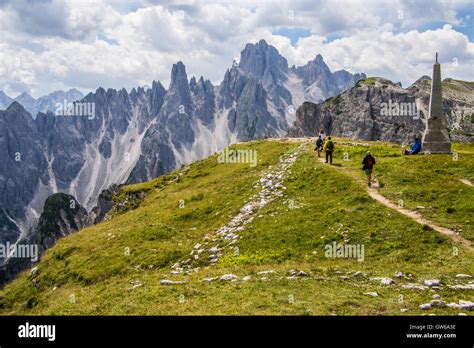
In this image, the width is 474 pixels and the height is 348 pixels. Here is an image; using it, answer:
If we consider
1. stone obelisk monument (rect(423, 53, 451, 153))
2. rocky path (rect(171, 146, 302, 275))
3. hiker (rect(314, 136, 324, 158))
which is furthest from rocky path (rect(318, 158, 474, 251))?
hiker (rect(314, 136, 324, 158))

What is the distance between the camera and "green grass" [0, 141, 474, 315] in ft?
56.9

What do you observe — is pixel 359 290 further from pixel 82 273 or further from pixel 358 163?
pixel 358 163

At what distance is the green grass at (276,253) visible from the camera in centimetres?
1734

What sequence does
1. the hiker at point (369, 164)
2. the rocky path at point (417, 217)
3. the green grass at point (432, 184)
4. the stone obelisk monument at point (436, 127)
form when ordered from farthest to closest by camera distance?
the stone obelisk monument at point (436, 127) < the hiker at point (369, 164) < the green grass at point (432, 184) < the rocky path at point (417, 217)

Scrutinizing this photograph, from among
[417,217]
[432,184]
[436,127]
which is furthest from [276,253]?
[436,127]

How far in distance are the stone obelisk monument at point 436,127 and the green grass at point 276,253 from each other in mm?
2833

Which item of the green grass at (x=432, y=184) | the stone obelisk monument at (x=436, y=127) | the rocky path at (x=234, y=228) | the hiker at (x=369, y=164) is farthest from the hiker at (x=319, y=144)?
the hiker at (x=369, y=164)

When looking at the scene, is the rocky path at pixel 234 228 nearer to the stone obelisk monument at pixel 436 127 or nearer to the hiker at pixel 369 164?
the hiker at pixel 369 164

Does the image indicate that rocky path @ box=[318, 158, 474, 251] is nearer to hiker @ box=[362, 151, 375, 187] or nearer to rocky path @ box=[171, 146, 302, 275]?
hiker @ box=[362, 151, 375, 187]

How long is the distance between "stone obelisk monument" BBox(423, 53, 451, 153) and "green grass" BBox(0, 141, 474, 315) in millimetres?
2833

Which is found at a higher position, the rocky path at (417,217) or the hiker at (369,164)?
the hiker at (369,164)

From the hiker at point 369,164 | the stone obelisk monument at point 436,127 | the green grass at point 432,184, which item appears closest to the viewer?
the green grass at point 432,184
